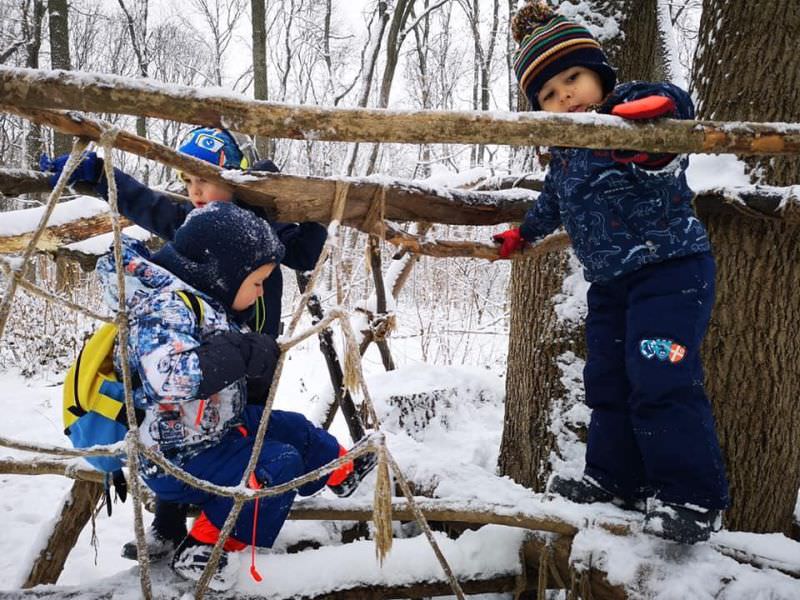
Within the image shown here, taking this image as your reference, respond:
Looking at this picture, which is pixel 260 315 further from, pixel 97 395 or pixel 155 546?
pixel 155 546

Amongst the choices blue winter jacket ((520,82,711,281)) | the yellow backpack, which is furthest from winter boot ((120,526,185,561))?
blue winter jacket ((520,82,711,281))

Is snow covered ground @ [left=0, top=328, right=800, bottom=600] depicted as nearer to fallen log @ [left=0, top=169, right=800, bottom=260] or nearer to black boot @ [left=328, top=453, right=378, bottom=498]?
black boot @ [left=328, top=453, right=378, bottom=498]

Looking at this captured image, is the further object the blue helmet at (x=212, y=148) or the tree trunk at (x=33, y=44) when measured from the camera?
the tree trunk at (x=33, y=44)

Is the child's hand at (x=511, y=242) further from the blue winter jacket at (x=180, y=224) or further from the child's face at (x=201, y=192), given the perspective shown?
the child's face at (x=201, y=192)

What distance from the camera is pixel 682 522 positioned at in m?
1.44

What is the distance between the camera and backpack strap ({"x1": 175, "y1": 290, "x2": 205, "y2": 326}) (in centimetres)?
146

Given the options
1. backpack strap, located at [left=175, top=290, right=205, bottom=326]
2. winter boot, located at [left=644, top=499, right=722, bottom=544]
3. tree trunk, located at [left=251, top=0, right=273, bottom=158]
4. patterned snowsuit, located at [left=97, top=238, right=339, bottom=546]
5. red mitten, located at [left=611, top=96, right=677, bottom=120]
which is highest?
tree trunk, located at [left=251, top=0, right=273, bottom=158]

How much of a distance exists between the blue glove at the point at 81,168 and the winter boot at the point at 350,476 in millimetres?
1269

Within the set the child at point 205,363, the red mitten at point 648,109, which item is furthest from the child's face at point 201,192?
the red mitten at point 648,109

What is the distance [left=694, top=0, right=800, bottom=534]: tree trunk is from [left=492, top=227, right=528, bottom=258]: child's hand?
661mm

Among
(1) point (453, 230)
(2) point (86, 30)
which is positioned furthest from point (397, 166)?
(1) point (453, 230)

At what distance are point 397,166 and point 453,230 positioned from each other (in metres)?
15.3

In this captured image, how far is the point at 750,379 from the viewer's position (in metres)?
1.88

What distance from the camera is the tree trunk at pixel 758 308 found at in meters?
1.85
